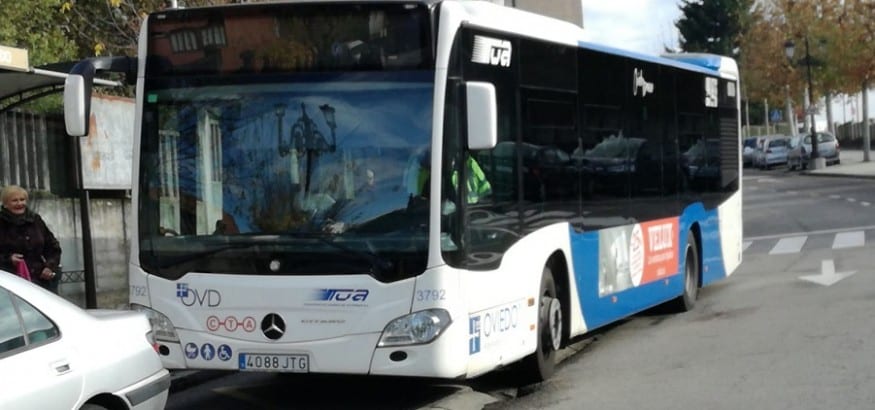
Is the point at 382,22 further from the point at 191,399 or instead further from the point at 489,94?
the point at 191,399

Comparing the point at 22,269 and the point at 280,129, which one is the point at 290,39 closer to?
the point at 280,129

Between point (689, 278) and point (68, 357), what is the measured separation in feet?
32.9

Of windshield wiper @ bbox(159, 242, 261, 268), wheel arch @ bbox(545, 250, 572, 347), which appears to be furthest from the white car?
wheel arch @ bbox(545, 250, 572, 347)

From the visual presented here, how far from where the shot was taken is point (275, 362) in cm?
854

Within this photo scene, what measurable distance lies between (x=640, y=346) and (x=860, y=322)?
7.40 feet

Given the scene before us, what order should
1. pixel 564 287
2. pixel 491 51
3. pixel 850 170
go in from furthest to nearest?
pixel 850 170
pixel 564 287
pixel 491 51

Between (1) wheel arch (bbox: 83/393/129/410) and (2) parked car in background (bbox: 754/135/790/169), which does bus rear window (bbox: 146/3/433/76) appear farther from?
(2) parked car in background (bbox: 754/135/790/169)

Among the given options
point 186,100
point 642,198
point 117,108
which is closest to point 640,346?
point 642,198

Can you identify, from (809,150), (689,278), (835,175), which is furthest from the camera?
(809,150)

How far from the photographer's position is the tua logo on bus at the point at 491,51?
29.7ft

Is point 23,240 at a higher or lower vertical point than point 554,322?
higher

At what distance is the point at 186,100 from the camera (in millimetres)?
8875

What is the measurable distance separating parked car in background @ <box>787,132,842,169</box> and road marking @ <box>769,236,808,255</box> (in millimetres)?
36501

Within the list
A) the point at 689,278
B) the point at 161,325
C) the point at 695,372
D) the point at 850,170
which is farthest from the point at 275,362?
the point at 850,170
